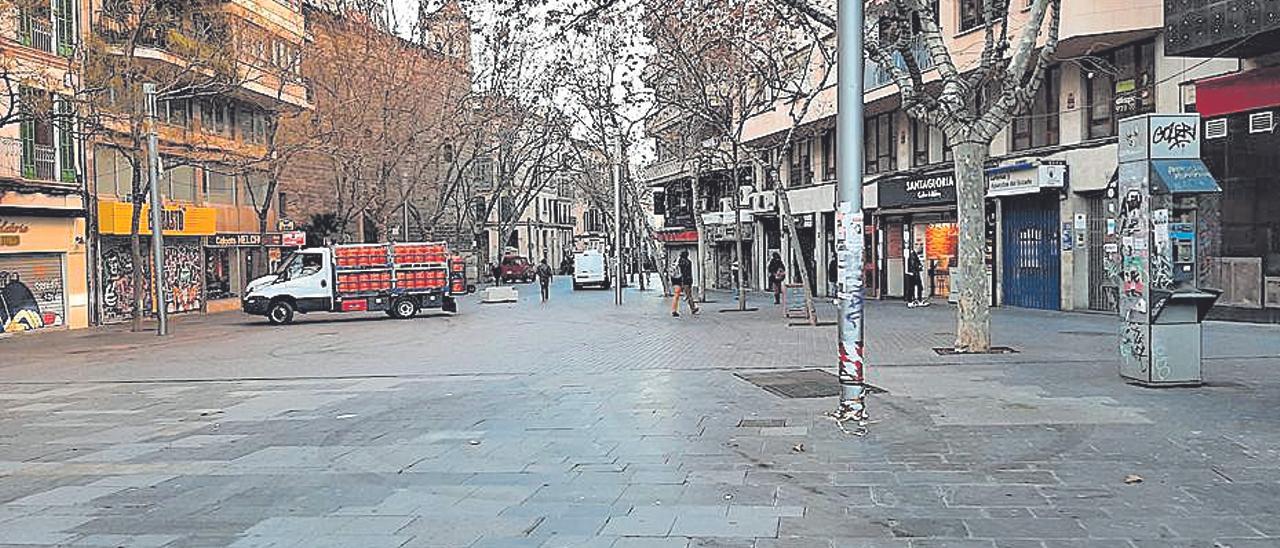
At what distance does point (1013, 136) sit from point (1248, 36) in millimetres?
9838

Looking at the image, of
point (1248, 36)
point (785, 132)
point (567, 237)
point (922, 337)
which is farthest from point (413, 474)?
point (567, 237)

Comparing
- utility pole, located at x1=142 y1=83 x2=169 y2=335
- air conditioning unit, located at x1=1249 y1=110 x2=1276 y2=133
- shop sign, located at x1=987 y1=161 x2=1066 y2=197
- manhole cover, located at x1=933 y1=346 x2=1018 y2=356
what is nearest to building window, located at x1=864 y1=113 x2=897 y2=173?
shop sign, located at x1=987 y1=161 x2=1066 y2=197

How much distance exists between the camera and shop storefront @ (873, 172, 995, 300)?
1239 inches

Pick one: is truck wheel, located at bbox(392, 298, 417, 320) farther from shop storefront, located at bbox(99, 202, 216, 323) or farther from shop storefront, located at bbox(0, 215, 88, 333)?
shop storefront, located at bbox(0, 215, 88, 333)

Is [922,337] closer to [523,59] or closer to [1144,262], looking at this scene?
[1144,262]

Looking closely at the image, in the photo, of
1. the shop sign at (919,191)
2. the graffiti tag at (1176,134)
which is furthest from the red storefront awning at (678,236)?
the graffiti tag at (1176,134)

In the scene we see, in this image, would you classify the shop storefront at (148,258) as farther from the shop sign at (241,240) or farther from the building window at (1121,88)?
the building window at (1121,88)

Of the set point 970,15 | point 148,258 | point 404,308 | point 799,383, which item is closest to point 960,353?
point 799,383

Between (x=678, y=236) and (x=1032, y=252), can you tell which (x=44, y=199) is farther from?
(x=678, y=236)

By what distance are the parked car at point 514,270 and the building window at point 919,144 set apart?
3967 centimetres

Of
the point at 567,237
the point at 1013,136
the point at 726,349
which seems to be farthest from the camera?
the point at 567,237

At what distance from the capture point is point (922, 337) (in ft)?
65.3

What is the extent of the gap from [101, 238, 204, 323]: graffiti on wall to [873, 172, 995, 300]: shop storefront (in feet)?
71.8

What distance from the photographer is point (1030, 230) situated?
28.4m
